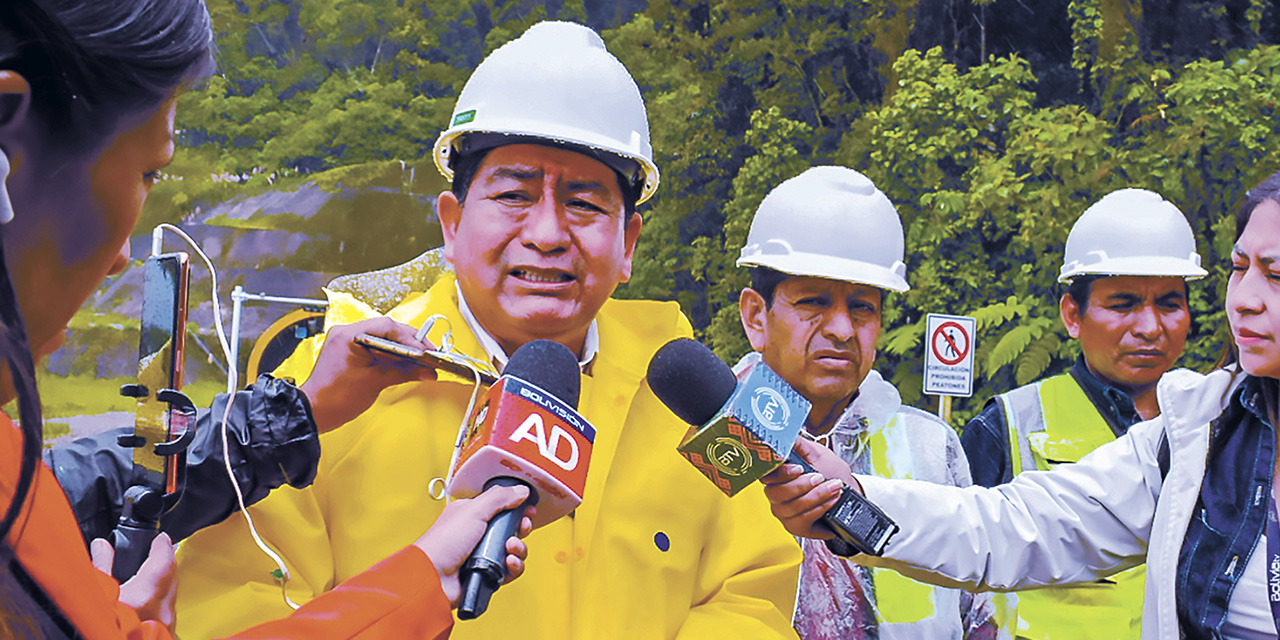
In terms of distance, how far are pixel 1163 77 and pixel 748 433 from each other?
9.47 meters

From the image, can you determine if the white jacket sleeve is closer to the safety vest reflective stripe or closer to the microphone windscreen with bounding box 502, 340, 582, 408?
the microphone windscreen with bounding box 502, 340, 582, 408

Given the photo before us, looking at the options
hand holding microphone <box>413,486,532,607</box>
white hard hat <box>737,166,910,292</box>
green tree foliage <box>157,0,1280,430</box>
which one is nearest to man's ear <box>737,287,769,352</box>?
white hard hat <box>737,166,910,292</box>

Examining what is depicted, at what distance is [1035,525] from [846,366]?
1.44 meters

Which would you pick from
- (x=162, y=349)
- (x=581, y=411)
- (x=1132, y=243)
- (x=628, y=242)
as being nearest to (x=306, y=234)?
(x=1132, y=243)

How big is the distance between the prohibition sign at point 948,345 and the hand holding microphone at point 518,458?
18.8 feet

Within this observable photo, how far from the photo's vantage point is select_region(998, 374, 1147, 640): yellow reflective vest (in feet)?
15.5

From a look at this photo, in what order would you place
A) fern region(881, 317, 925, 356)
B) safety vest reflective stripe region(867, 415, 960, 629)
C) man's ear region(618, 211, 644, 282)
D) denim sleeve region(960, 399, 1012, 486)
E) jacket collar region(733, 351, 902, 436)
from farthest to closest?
fern region(881, 317, 925, 356)
denim sleeve region(960, 399, 1012, 486)
jacket collar region(733, 351, 902, 436)
safety vest reflective stripe region(867, 415, 960, 629)
man's ear region(618, 211, 644, 282)

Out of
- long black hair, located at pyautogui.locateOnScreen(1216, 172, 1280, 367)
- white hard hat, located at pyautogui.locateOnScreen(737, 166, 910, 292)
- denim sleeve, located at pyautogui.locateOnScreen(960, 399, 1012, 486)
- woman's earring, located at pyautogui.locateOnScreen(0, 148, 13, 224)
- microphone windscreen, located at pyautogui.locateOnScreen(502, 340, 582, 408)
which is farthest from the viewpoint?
denim sleeve, located at pyautogui.locateOnScreen(960, 399, 1012, 486)

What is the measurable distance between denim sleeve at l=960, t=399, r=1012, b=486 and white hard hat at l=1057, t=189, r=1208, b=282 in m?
0.92

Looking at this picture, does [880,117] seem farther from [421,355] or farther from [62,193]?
[62,193]

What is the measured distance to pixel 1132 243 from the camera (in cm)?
554

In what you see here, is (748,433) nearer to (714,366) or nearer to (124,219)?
(714,366)

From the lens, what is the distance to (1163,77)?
34.0ft

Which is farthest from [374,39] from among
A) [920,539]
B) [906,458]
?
[920,539]
